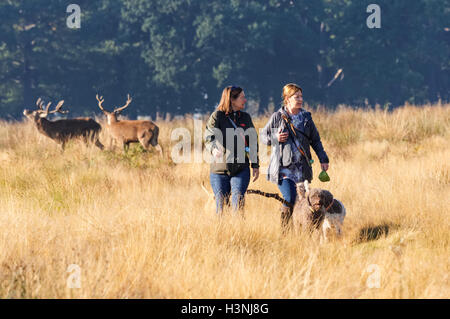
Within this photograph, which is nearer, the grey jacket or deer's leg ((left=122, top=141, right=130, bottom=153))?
the grey jacket

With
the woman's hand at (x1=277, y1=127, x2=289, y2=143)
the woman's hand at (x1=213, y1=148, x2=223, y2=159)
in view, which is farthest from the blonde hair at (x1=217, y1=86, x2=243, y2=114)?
the woman's hand at (x1=277, y1=127, x2=289, y2=143)

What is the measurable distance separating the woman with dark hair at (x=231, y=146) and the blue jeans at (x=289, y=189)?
11.5 inches

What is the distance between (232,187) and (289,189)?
0.59 m

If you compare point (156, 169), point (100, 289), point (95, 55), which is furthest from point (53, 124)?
point (95, 55)

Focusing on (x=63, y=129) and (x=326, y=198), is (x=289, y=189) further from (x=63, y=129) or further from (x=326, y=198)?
(x=63, y=129)

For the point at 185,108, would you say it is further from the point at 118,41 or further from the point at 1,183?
the point at 1,183

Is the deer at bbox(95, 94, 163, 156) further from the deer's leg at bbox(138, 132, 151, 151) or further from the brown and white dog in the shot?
the brown and white dog

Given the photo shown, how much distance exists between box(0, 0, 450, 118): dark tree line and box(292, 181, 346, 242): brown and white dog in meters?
28.7

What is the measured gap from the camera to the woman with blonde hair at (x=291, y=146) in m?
5.71

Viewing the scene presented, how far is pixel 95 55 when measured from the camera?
111 ft

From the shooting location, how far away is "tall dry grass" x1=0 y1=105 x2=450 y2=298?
13.7 ft

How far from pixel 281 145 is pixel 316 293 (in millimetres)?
2046

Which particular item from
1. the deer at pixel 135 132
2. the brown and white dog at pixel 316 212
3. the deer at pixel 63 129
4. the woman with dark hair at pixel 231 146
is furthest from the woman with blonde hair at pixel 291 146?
the deer at pixel 63 129
